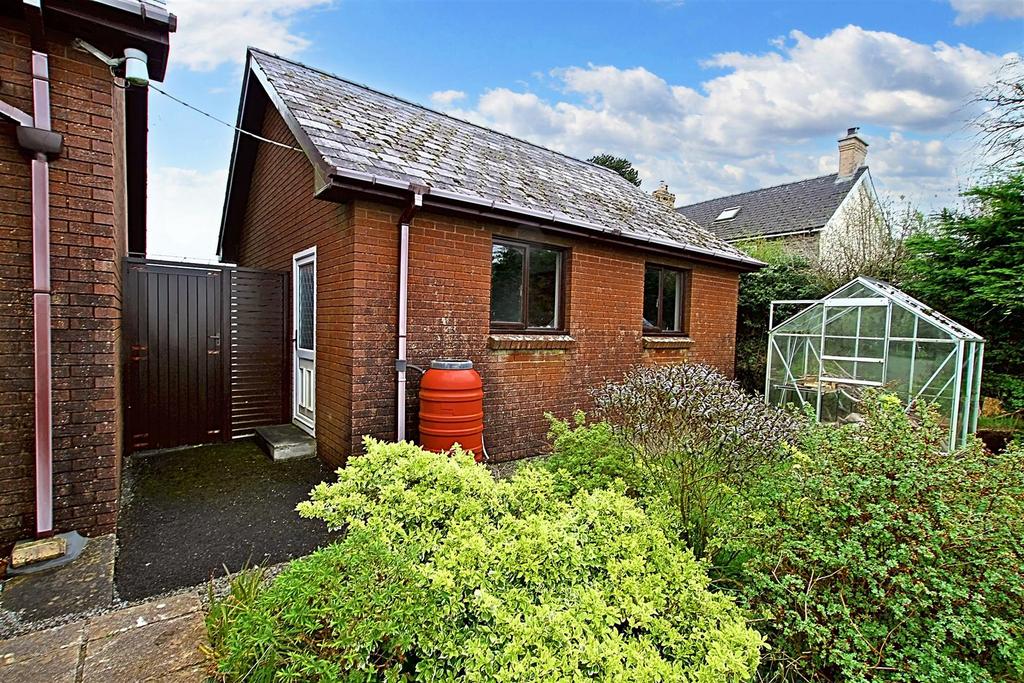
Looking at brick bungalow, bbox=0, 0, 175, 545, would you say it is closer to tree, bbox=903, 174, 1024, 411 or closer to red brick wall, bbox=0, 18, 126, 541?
red brick wall, bbox=0, 18, 126, 541

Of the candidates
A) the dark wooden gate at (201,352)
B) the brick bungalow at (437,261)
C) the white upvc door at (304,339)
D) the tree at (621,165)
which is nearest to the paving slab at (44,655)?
the brick bungalow at (437,261)

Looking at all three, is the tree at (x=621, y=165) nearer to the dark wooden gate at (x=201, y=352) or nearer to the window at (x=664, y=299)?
the window at (x=664, y=299)

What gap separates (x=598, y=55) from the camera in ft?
28.6

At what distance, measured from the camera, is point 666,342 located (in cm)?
819

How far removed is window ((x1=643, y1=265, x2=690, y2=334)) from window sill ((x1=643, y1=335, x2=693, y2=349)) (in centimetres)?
19

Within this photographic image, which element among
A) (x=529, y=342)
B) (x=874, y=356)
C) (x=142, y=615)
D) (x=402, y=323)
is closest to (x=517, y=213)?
(x=529, y=342)

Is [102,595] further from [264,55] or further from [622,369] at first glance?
[264,55]

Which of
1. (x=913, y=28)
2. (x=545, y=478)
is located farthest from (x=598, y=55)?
(x=545, y=478)

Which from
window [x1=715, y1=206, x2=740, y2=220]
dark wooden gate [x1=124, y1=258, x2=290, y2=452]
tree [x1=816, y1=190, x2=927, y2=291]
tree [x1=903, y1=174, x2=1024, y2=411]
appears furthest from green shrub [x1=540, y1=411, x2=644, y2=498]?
window [x1=715, y1=206, x2=740, y2=220]

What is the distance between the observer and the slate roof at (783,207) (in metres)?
15.6

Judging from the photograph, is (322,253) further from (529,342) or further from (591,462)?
(591,462)

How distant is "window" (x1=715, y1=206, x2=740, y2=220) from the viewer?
61.4 feet

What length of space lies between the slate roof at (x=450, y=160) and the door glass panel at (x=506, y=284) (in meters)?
0.65

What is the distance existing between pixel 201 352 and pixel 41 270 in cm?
303
